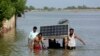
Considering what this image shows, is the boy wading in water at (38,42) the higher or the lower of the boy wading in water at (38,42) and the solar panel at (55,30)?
the lower

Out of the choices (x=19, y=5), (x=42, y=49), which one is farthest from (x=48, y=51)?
(x=19, y=5)

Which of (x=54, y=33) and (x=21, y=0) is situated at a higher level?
(x=21, y=0)

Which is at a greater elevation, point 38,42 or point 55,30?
point 55,30

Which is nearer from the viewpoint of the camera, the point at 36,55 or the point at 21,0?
the point at 36,55

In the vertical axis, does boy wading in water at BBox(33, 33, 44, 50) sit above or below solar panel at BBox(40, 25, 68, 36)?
below

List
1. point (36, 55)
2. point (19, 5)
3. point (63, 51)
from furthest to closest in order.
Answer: point (19, 5)
point (63, 51)
point (36, 55)

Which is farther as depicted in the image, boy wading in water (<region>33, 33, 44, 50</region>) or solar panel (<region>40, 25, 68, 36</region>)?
solar panel (<region>40, 25, 68, 36</region>)

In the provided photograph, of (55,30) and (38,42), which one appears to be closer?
(38,42)

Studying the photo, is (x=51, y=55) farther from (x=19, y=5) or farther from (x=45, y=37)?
(x=19, y=5)

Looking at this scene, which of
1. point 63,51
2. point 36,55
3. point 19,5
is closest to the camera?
point 36,55

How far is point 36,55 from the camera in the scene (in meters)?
26.6

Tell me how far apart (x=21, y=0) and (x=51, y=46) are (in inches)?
1216

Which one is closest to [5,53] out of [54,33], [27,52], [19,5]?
[27,52]

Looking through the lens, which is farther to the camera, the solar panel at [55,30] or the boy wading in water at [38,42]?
the solar panel at [55,30]
